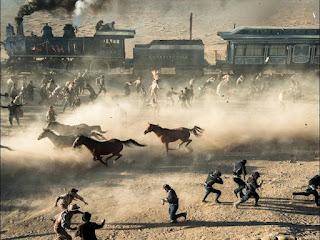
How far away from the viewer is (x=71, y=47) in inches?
1341

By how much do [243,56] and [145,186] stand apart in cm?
2046

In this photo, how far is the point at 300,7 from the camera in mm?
55500

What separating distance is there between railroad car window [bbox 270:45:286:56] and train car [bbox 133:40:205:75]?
5.34 m

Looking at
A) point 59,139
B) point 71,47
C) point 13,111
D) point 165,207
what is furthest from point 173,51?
point 165,207

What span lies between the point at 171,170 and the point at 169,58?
18.3 m

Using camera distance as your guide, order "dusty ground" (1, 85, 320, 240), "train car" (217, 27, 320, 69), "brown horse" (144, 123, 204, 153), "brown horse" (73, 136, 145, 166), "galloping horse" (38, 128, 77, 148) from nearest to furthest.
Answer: "dusty ground" (1, 85, 320, 240) < "brown horse" (73, 136, 145, 166) < "galloping horse" (38, 128, 77, 148) < "brown horse" (144, 123, 204, 153) < "train car" (217, 27, 320, 69)

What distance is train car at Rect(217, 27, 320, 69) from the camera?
1276 inches

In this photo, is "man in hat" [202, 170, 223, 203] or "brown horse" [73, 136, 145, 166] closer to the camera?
"man in hat" [202, 170, 223, 203]

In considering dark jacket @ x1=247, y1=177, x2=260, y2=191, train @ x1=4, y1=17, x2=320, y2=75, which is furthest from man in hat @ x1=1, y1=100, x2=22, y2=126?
train @ x1=4, y1=17, x2=320, y2=75

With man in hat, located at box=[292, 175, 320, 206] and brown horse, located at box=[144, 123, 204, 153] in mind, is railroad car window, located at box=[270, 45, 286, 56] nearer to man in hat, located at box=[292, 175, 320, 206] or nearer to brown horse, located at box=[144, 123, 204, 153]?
brown horse, located at box=[144, 123, 204, 153]

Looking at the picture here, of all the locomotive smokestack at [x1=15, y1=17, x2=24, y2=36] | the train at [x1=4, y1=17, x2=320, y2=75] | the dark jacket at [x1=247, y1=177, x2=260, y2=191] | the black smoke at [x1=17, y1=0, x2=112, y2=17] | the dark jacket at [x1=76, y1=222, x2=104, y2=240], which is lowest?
the dark jacket at [x1=247, y1=177, x2=260, y2=191]

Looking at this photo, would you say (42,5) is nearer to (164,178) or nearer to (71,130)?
(71,130)

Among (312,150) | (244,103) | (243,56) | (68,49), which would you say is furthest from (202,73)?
(312,150)

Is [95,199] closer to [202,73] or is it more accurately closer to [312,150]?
[312,150]
